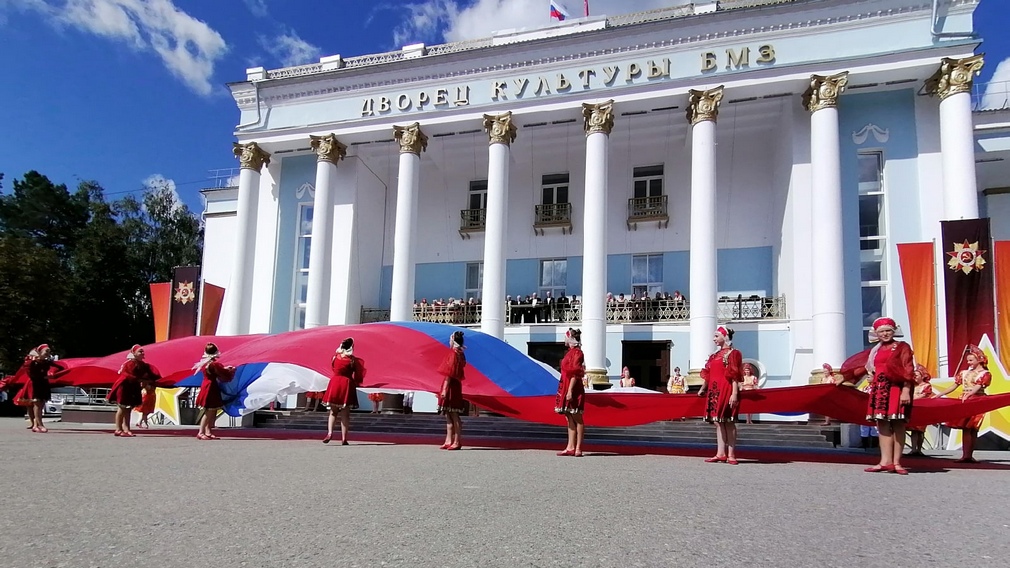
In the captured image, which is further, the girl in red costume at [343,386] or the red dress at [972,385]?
the girl in red costume at [343,386]

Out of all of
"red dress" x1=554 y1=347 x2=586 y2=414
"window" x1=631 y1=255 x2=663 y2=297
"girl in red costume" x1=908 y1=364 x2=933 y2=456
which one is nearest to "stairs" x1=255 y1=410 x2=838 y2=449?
"girl in red costume" x1=908 y1=364 x2=933 y2=456

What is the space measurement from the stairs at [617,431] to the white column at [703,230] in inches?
180

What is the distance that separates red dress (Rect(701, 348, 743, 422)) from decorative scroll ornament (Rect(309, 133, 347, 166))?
19506mm

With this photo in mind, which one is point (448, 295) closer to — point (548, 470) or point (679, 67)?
point (679, 67)

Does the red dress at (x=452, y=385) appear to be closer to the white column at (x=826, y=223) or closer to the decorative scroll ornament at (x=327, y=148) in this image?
the white column at (x=826, y=223)

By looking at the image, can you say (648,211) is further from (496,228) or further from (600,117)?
(496,228)

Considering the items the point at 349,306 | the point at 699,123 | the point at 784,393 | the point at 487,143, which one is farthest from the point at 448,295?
the point at 784,393

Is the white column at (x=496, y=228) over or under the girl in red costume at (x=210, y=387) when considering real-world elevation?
over

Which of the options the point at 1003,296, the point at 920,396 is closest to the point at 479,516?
the point at 920,396

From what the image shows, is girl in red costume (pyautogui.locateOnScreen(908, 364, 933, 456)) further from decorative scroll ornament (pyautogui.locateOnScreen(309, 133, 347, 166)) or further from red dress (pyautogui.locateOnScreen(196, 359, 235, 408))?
decorative scroll ornament (pyautogui.locateOnScreen(309, 133, 347, 166))

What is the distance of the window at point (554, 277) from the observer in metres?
26.7

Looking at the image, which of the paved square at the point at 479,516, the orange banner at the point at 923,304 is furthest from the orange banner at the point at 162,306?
the orange banner at the point at 923,304

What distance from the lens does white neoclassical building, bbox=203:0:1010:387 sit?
20.4 meters

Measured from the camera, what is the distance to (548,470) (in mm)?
7355
